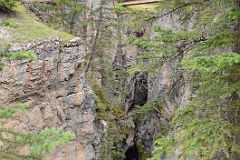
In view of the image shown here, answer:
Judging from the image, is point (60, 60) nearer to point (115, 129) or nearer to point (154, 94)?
point (115, 129)

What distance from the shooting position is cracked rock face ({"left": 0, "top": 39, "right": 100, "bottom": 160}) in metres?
11.8

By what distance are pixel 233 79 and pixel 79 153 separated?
8.95 meters

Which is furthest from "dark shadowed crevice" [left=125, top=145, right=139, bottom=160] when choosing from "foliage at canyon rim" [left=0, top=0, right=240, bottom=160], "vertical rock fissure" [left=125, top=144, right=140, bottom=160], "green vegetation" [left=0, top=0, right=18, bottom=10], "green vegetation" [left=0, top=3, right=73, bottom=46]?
"foliage at canyon rim" [left=0, top=0, right=240, bottom=160]

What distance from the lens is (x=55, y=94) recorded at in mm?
12930

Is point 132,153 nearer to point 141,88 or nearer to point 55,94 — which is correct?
point 141,88

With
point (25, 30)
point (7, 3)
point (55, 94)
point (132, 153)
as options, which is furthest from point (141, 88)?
point (7, 3)

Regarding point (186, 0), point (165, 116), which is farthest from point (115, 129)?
point (186, 0)

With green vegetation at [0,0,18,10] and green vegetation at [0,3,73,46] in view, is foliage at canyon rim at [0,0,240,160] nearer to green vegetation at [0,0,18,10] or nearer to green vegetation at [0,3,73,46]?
green vegetation at [0,3,73,46]

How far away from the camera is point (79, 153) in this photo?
13727 millimetres

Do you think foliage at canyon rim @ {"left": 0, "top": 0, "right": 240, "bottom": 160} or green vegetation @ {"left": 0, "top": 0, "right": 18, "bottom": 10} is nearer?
foliage at canyon rim @ {"left": 0, "top": 0, "right": 240, "bottom": 160}

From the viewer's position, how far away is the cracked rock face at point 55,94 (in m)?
11.8

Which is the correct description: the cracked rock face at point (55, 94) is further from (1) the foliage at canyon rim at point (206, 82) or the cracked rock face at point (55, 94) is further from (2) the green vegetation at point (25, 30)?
(1) the foliage at canyon rim at point (206, 82)

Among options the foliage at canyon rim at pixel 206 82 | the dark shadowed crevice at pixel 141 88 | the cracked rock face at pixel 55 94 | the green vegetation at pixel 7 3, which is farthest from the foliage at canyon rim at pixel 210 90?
the dark shadowed crevice at pixel 141 88

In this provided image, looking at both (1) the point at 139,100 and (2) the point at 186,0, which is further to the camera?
(1) the point at 139,100
